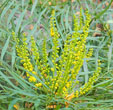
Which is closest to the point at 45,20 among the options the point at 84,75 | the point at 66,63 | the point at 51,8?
the point at 51,8

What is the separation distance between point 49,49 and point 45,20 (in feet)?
Answer: 0.86

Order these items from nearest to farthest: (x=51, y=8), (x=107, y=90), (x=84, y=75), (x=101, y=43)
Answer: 1. (x=107, y=90)
2. (x=84, y=75)
3. (x=101, y=43)
4. (x=51, y=8)

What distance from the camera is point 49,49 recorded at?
1.19 m

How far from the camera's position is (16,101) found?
0.95 metres

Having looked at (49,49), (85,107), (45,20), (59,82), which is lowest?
(85,107)

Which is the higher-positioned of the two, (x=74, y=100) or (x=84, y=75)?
→ (x=84, y=75)

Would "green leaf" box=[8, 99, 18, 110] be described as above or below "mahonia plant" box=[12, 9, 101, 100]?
below

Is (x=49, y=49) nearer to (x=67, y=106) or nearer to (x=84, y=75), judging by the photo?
(x=84, y=75)

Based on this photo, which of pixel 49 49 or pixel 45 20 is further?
pixel 45 20

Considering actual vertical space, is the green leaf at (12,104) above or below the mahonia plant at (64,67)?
below

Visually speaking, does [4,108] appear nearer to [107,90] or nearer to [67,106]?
[67,106]

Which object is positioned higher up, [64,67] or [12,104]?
[64,67]

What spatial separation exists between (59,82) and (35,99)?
0.12m

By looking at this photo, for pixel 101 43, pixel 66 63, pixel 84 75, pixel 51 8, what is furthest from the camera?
pixel 51 8
